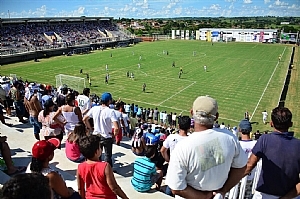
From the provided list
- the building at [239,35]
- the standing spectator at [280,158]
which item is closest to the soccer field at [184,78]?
the standing spectator at [280,158]

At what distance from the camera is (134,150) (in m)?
7.93

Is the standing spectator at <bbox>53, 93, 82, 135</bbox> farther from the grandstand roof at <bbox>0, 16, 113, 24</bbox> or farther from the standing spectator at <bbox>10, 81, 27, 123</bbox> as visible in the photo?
the grandstand roof at <bbox>0, 16, 113, 24</bbox>

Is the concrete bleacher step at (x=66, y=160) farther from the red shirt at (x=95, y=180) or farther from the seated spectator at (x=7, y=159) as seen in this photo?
the red shirt at (x=95, y=180)

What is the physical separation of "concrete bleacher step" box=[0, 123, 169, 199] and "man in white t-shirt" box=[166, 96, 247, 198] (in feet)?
8.83

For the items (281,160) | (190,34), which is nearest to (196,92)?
(281,160)

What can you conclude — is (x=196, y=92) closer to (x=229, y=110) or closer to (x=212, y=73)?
(x=229, y=110)

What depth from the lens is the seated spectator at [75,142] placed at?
6391mm

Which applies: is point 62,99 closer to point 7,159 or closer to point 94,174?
point 7,159

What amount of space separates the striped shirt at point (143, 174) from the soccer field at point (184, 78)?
17074 mm

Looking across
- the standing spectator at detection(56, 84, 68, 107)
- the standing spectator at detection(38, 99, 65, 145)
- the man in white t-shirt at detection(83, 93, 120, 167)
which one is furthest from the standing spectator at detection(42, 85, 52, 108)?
the man in white t-shirt at detection(83, 93, 120, 167)

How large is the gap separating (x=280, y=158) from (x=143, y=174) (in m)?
2.91

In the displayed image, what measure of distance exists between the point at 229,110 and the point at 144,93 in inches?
353

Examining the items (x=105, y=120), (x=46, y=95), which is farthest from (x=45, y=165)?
(x=46, y=95)

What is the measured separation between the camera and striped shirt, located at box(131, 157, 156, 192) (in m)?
5.68
